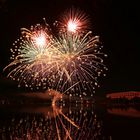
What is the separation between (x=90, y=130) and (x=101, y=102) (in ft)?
142

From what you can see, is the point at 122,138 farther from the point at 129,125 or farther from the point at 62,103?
the point at 62,103

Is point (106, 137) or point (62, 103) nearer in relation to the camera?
point (106, 137)

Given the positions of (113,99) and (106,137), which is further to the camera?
(113,99)

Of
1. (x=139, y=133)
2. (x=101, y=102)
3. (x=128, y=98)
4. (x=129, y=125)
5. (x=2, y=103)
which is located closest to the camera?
(x=139, y=133)

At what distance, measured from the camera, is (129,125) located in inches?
1320

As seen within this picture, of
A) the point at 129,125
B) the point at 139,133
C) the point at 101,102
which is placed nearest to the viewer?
the point at 139,133

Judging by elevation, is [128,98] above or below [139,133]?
above

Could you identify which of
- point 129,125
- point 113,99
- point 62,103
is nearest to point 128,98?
point 113,99

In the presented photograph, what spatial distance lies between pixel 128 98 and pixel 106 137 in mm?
42182

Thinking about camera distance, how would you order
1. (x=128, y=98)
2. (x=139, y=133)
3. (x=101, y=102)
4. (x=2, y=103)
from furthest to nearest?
(x=2, y=103) < (x=101, y=102) < (x=128, y=98) < (x=139, y=133)

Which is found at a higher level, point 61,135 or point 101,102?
point 101,102

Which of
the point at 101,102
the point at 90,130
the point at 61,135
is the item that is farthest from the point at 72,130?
the point at 101,102

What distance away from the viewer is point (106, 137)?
26.5 meters

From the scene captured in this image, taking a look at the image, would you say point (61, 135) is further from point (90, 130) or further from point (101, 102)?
point (101, 102)
